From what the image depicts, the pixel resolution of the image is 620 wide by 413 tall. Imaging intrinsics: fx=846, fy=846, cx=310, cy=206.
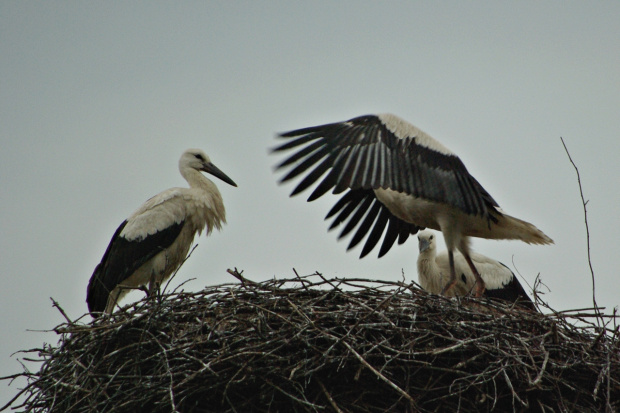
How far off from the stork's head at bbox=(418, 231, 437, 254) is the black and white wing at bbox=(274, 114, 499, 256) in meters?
0.98

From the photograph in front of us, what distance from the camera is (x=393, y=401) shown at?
172 inches

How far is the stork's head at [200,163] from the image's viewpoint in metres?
7.12

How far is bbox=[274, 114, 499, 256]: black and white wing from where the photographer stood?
17.6ft

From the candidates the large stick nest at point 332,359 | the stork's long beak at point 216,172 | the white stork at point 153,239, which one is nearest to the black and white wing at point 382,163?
the large stick nest at point 332,359

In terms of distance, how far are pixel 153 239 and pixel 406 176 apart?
2.08 m

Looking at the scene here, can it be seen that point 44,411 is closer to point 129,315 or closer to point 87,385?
point 87,385

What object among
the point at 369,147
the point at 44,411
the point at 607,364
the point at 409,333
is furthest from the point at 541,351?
the point at 44,411

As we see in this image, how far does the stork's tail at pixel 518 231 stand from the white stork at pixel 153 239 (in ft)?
7.17

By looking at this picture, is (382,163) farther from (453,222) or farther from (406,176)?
(453,222)

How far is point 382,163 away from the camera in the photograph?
5543mm

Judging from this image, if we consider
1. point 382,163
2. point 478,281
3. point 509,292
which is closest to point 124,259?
point 382,163

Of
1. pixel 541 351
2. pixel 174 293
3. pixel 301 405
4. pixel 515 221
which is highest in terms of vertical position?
pixel 515 221

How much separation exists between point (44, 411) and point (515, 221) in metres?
3.49

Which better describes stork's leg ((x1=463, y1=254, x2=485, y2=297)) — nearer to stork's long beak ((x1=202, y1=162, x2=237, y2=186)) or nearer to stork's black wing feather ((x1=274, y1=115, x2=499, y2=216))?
stork's black wing feather ((x1=274, y1=115, x2=499, y2=216))
